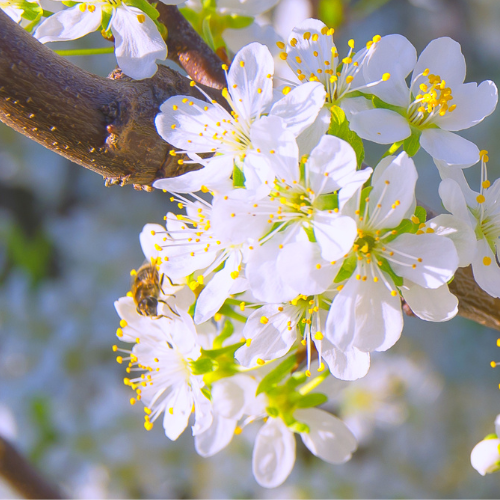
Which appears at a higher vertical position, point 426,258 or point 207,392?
point 426,258

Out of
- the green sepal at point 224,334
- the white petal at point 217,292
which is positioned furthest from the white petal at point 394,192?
the green sepal at point 224,334

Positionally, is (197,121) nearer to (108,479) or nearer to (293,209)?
(293,209)

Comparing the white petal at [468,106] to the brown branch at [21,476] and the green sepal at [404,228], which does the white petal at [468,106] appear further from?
the brown branch at [21,476]

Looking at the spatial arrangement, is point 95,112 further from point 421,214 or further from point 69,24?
point 421,214

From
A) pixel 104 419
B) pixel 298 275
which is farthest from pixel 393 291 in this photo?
pixel 104 419

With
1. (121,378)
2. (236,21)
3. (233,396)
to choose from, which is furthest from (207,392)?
(121,378)

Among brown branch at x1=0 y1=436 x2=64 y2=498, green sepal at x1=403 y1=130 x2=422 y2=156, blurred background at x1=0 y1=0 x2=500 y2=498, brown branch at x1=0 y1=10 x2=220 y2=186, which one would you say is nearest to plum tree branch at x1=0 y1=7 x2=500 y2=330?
brown branch at x1=0 y1=10 x2=220 y2=186

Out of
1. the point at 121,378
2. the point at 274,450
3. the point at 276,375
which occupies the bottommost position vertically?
the point at 121,378
